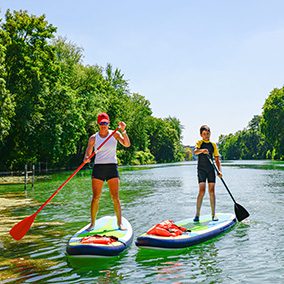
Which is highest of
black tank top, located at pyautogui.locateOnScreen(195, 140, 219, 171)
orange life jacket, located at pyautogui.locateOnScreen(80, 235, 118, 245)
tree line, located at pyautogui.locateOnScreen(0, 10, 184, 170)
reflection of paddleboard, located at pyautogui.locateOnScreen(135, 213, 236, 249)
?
tree line, located at pyautogui.locateOnScreen(0, 10, 184, 170)

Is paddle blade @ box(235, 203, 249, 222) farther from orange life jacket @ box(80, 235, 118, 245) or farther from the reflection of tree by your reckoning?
orange life jacket @ box(80, 235, 118, 245)

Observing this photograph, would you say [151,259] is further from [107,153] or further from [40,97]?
[40,97]

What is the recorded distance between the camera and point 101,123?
25.7 feet

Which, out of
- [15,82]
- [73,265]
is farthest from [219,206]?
[15,82]

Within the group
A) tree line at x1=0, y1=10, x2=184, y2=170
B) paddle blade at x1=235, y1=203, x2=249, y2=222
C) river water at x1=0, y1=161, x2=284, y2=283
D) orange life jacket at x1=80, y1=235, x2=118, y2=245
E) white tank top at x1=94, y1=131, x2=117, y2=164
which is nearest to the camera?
river water at x1=0, y1=161, x2=284, y2=283

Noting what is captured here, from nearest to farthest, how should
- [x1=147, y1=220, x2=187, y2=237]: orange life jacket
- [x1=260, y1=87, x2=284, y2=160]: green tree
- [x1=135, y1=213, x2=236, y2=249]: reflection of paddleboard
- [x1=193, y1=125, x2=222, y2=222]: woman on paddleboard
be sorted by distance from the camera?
1. [x1=135, y1=213, x2=236, y2=249]: reflection of paddleboard
2. [x1=147, y1=220, x2=187, y2=237]: orange life jacket
3. [x1=193, y1=125, x2=222, y2=222]: woman on paddleboard
4. [x1=260, y1=87, x2=284, y2=160]: green tree

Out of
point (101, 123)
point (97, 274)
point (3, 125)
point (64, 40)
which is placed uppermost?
point (64, 40)

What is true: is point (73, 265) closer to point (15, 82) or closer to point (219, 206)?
point (219, 206)

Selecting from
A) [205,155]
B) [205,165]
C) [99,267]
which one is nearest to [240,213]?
[205,165]

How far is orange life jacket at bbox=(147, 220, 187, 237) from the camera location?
749 centimetres

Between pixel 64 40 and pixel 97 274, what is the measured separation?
46.7 meters

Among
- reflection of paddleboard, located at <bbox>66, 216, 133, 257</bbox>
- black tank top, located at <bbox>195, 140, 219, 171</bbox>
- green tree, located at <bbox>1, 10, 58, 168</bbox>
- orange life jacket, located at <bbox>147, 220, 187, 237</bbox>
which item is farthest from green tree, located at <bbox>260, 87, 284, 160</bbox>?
reflection of paddleboard, located at <bbox>66, 216, 133, 257</bbox>

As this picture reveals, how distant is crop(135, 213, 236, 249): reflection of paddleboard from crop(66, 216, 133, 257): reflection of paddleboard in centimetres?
36

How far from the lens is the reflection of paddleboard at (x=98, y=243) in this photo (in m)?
6.80
